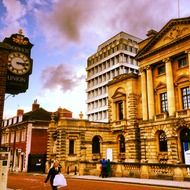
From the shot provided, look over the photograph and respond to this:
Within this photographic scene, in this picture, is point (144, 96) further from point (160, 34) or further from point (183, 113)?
point (160, 34)

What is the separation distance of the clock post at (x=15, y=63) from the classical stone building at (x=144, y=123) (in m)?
18.8

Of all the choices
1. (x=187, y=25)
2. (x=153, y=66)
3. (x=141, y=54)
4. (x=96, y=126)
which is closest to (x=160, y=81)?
(x=153, y=66)

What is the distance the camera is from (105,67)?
274 ft

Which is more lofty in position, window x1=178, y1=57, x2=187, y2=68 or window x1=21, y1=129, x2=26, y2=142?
window x1=178, y1=57, x2=187, y2=68

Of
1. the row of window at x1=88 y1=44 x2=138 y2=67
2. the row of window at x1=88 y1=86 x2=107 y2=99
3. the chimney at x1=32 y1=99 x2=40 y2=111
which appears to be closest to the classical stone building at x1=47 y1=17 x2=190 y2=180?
the chimney at x1=32 y1=99 x2=40 y2=111

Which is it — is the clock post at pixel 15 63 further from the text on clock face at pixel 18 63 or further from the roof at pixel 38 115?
→ the roof at pixel 38 115

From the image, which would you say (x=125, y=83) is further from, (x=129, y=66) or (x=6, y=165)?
(x=129, y=66)

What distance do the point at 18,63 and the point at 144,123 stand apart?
89.8ft

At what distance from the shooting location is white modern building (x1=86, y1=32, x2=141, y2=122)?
258 feet

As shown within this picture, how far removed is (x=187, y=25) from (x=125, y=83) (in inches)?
471

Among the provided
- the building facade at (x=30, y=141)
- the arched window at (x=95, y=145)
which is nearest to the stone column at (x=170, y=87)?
the arched window at (x=95, y=145)

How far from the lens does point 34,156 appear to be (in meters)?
45.5

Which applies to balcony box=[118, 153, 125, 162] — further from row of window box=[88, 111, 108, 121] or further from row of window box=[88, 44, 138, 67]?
row of window box=[88, 44, 138, 67]

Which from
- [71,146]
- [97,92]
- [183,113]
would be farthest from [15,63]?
[97,92]
